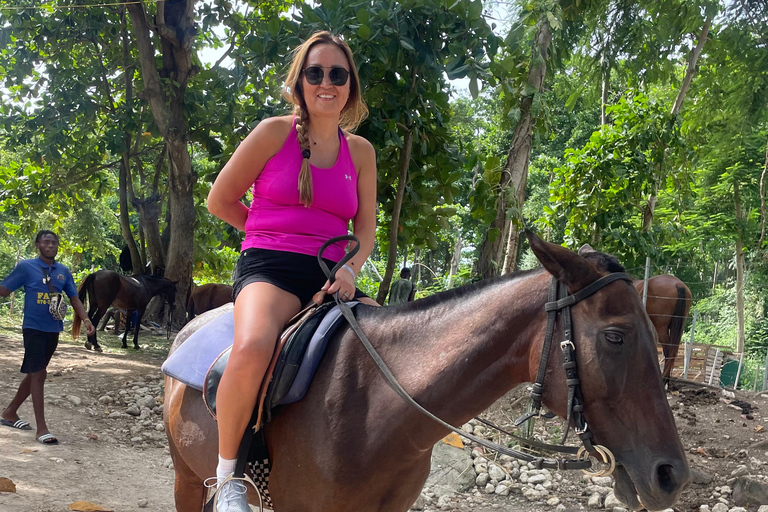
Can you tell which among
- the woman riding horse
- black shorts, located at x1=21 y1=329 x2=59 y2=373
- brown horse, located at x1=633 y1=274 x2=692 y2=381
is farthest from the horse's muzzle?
brown horse, located at x1=633 y1=274 x2=692 y2=381

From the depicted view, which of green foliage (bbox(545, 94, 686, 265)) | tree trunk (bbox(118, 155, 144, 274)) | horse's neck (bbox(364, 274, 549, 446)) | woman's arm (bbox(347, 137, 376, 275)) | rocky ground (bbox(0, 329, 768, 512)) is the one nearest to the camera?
horse's neck (bbox(364, 274, 549, 446))

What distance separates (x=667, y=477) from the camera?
180 centimetres

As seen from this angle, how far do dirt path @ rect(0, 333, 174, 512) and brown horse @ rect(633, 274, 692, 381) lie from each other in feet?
26.0

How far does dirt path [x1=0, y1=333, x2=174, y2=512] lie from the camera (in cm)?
504

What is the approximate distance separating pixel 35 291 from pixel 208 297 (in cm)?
974

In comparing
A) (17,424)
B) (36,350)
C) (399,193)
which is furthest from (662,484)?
(17,424)

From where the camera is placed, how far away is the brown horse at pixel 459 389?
185 centimetres

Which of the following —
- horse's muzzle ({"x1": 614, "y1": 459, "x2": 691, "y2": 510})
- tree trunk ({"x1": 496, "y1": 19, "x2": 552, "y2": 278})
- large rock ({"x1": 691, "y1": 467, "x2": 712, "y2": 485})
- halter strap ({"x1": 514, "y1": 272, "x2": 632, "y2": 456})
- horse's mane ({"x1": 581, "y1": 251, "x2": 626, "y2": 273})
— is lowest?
large rock ({"x1": 691, "y1": 467, "x2": 712, "y2": 485})

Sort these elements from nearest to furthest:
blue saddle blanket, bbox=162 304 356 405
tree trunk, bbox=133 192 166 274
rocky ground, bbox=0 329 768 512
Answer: blue saddle blanket, bbox=162 304 356 405
rocky ground, bbox=0 329 768 512
tree trunk, bbox=133 192 166 274

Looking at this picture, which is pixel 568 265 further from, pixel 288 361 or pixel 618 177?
pixel 618 177

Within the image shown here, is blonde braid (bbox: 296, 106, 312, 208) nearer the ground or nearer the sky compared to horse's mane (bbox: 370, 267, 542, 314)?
nearer the sky

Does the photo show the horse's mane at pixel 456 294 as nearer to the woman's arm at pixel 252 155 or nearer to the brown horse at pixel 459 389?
the brown horse at pixel 459 389

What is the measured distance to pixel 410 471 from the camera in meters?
2.28

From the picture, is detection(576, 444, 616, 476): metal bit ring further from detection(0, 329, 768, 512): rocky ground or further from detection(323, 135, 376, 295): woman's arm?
detection(0, 329, 768, 512): rocky ground
